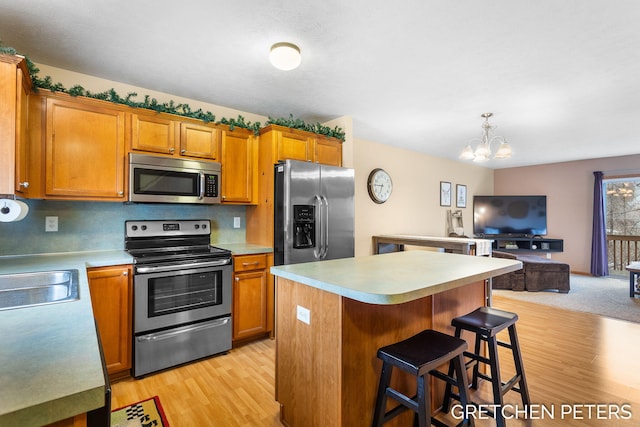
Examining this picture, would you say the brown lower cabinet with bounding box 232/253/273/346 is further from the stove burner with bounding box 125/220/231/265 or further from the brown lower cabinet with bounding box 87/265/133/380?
the brown lower cabinet with bounding box 87/265/133/380

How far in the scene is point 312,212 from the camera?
319cm

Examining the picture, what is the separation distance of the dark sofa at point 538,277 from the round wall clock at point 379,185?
241 cm

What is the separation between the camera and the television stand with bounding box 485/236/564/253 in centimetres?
655

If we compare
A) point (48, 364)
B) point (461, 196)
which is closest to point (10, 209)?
point (48, 364)

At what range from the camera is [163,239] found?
9.71 ft

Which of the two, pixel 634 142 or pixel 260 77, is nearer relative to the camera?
pixel 260 77

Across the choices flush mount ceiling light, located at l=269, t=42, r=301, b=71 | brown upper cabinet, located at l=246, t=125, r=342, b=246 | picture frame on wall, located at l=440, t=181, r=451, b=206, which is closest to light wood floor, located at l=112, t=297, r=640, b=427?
brown upper cabinet, located at l=246, t=125, r=342, b=246

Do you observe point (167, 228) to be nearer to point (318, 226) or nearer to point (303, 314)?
point (318, 226)

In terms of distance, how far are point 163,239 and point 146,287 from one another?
67 centimetres

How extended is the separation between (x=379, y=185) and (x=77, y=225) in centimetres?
392

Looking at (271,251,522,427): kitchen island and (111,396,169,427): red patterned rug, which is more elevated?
(271,251,522,427): kitchen island

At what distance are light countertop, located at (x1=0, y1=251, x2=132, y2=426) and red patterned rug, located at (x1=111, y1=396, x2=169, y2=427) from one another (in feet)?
3.64

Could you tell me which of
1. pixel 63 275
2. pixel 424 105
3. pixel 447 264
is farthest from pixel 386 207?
pixel 63 275

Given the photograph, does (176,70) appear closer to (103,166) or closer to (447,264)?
(103,166)
